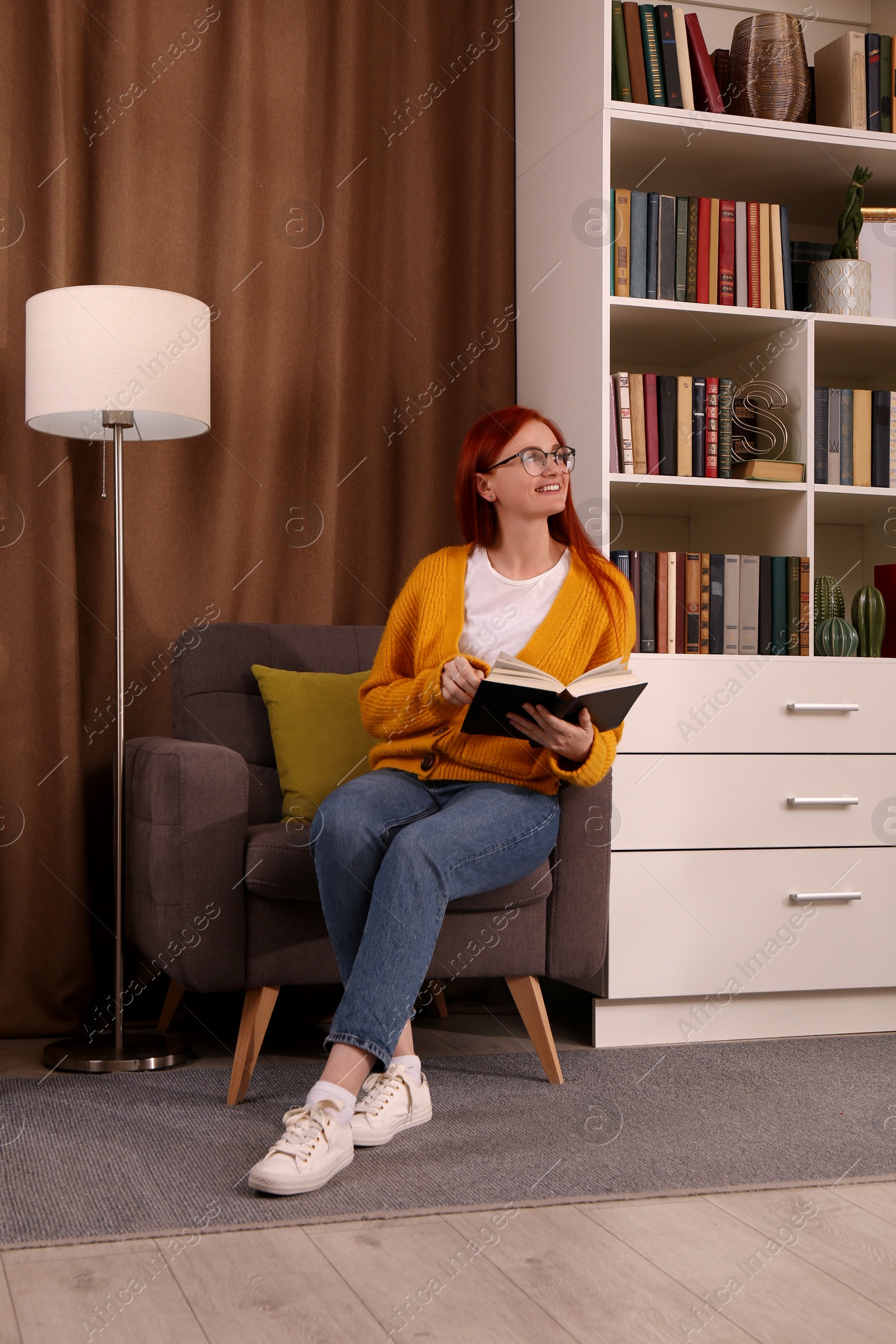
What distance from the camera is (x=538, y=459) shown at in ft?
7.02

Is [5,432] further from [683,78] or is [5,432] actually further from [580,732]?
[683,78]

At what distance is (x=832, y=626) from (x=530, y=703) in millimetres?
1028

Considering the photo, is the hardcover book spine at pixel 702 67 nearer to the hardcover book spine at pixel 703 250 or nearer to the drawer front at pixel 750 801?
the hardcover book spine at pixel 703 250

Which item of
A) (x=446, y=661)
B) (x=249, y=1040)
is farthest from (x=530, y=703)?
(x=249, y=1040)

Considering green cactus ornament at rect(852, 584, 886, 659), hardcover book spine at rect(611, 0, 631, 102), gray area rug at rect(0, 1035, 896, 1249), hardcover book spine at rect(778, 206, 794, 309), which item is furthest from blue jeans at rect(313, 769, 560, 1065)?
hardcover book spine at rect(611, 0, 631, 102)

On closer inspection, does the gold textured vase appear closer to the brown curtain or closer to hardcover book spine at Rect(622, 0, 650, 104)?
hardcover book spine at Rect(622, 0, 650, 104)

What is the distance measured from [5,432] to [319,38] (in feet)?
3.74

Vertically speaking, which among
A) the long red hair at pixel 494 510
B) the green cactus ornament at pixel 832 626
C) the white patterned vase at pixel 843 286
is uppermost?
the white patterned vase at pixel 843 286

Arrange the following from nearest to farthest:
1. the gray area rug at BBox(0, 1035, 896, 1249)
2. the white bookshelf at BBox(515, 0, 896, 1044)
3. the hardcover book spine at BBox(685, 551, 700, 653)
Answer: the gray area rug at BBox(0, 1035, 896, 1249), the white bookshelf at BBox(515, 0, 896, 1044), the hardcover book spine at BBox(685, 551, 700, 653)

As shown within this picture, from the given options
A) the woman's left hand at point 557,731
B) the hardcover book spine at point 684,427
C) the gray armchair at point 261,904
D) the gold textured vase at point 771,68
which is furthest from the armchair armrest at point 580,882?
the gold textured vase at point 771,68

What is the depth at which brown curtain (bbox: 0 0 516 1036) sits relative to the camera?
249 cm

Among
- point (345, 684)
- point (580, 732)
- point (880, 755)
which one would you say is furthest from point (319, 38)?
point (880, 755)

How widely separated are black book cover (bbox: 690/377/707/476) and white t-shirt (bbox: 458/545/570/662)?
0.54 m

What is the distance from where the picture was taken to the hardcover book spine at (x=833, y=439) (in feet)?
8.74
